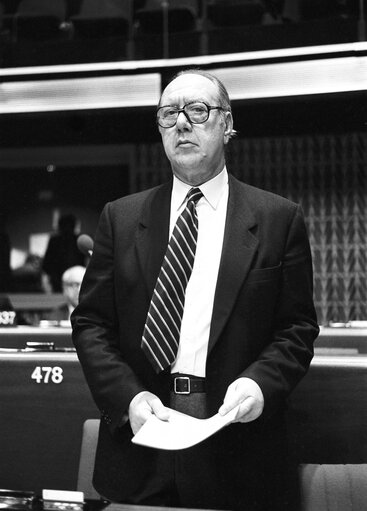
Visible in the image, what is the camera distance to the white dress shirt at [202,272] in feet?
4.68

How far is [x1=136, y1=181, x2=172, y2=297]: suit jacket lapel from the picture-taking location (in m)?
1.47

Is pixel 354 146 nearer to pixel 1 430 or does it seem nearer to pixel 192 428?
pixel 1 430

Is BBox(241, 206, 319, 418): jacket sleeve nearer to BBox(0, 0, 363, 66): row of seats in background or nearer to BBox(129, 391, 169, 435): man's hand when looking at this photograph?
BBox(129, 391, 169, 435): man's hand

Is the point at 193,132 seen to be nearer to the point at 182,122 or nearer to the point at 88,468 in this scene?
the point at 182,122

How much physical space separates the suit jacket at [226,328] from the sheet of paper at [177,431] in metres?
0.12

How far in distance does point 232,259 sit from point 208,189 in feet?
0.55

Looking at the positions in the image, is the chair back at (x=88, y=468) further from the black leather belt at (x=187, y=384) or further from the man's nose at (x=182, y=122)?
the man's nose at (x=182, y=122)

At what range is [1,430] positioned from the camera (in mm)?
2234

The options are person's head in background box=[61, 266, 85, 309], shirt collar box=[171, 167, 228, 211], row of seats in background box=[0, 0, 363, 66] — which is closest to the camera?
shirt collar box=[171, 167, 228, 211]

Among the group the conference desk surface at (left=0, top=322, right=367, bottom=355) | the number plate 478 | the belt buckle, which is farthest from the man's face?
the conference desk surface at (left=0, top=322, right=367, bottom=355)

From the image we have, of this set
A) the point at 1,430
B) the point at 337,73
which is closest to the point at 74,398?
the point at 1,430

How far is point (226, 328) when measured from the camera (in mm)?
1422

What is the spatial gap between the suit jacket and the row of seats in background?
449 cm

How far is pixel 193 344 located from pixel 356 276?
5091mm
